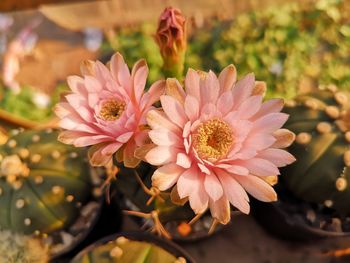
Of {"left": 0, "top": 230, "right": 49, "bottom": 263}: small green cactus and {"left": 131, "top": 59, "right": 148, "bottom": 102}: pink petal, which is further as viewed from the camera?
{"left": 0, "top": 230, "right": 49, "bottom": 263}: small green cactus

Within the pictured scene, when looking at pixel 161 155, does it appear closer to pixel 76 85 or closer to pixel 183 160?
pixel 183 160

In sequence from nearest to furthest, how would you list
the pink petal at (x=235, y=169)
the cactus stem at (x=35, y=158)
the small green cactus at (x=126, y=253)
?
1. the pink petal at (x=235, y=169)
2. the small green cactus at (x=126, y=253)
3. the cactus stem at (x=35, y=158)

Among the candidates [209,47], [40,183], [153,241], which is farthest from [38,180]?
[209,47]

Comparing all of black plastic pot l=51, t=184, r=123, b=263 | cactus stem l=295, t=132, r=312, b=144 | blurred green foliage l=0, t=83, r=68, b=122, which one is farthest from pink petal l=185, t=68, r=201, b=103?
blurred green foliage l=0, t=83, r=68, b=122

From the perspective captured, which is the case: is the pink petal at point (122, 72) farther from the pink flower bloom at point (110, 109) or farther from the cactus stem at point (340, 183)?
the cactus stem at point (340, 183)

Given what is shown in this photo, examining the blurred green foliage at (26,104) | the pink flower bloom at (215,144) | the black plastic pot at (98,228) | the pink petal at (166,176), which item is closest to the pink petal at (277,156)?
the pink flower bloom at (215,144)

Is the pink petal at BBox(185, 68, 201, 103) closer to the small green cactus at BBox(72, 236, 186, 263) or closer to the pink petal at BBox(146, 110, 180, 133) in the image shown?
the pink petal at BBox(146, 110, 180, 133)

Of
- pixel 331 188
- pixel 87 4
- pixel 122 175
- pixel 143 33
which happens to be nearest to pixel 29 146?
pixel 122 175
